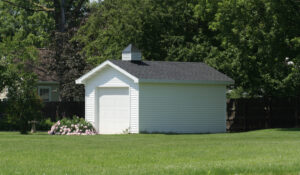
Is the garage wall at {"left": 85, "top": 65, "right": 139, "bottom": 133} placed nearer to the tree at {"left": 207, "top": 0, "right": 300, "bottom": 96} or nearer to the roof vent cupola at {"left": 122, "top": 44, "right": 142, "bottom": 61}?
the roof vent cupola at {"left": 122, "top": 44, "right": 142, "bottom": 61}

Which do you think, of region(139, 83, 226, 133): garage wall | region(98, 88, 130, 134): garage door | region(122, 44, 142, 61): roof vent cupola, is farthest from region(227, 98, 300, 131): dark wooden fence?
region(98, 88, 130, 134): garage door

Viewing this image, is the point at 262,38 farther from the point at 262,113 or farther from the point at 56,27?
the point at 56,27

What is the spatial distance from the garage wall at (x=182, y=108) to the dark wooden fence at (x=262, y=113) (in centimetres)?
298

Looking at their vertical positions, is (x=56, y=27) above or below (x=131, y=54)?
above

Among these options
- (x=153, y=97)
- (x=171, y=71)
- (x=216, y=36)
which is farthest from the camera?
(x=216, y=36)

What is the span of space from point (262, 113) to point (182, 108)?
6.99m

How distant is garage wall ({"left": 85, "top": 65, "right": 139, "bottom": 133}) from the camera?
101 feet

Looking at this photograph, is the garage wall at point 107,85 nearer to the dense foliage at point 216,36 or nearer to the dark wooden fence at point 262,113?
the dense foliage at point 216,36

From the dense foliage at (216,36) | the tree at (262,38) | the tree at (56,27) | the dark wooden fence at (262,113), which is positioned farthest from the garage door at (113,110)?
the tree at (56,27)

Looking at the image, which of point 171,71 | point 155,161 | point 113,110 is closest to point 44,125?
point 113,110

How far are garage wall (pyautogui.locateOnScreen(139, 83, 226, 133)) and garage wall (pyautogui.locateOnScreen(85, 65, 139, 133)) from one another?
391 millimetres

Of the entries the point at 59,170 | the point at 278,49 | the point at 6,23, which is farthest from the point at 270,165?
the point at 6,23

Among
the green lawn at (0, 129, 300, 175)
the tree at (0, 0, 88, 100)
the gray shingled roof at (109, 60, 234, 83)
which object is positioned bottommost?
the green lawn at (0, 129, 300, 175)

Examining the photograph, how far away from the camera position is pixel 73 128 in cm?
3167
